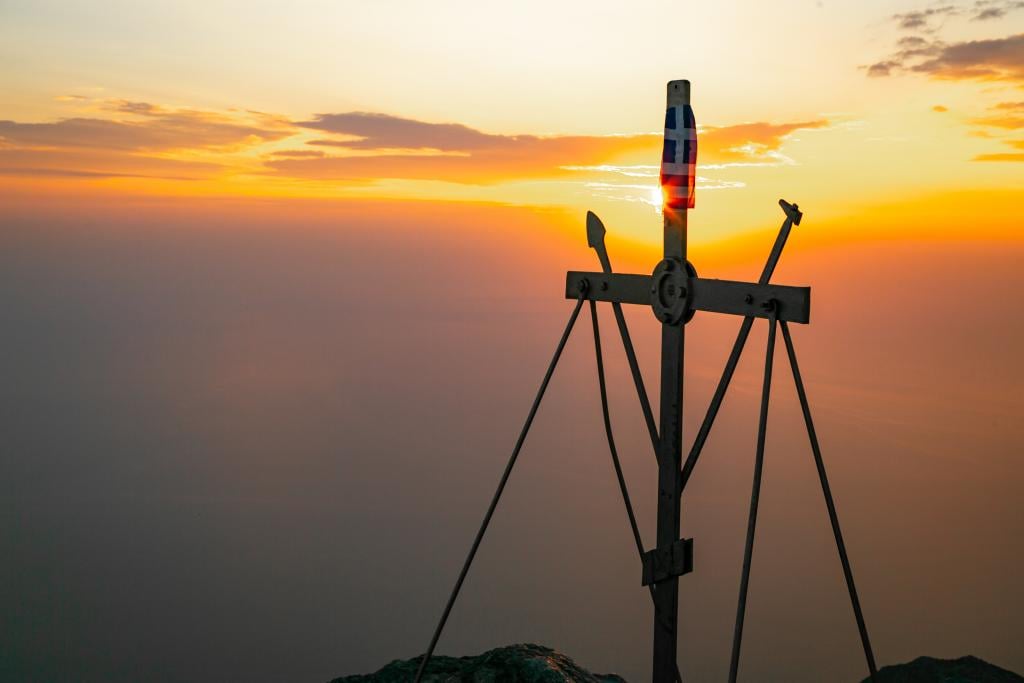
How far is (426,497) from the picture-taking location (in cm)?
14725

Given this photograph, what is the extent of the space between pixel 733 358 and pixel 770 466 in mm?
134499

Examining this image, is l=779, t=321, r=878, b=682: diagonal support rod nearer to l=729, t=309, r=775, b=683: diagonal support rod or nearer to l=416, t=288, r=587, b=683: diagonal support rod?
l=729, t=309, r=775, b=683: diagonal support rod

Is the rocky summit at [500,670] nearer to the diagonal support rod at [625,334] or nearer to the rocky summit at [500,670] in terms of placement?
the rocky summit at [500,670]

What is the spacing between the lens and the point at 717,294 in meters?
7.84

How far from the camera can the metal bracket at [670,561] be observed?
323 inches

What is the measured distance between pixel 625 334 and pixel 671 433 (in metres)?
1.07

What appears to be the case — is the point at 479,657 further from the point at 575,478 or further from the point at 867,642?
the point at 575,478

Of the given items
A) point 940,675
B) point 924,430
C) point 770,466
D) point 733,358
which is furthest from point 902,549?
point 733,358

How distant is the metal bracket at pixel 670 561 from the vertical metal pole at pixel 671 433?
0.21 ft

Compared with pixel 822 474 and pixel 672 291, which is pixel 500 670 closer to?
pixel 822 474

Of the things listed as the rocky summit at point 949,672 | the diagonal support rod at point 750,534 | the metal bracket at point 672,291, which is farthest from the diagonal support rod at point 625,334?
the rocky summit at point 949,672

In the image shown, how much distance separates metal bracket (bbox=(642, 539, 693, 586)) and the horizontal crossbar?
2115 mm

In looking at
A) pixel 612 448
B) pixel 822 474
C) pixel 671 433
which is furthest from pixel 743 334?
pixel 612 448

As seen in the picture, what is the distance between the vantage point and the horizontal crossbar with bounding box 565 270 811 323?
7285 millimetres
